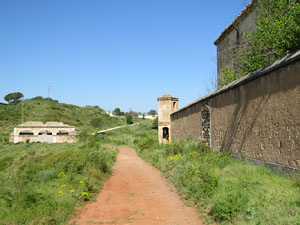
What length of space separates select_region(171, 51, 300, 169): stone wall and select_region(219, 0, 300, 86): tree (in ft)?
6.98

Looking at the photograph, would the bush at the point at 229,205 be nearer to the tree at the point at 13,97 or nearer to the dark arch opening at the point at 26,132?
the dark arch opening at the point at 26,132

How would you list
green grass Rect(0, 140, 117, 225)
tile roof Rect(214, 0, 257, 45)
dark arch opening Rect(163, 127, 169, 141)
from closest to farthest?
1. green grass Rect(0, 140, 117, 225)
2. tile roof Rect(214, 0, 257, 45)
3. dark arch opening Rect(163, 127, 169, 141)

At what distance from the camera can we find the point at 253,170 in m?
7.50

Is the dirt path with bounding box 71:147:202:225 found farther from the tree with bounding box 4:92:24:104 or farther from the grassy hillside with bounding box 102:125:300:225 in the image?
the tree with bounding box 4:92:24:104

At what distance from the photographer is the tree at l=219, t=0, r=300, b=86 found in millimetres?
9740

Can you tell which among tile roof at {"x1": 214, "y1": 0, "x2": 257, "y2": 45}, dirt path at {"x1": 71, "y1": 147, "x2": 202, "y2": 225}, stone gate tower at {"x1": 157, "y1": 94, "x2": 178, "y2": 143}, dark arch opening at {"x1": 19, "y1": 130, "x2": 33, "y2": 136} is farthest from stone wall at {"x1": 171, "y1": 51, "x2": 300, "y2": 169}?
dark arch opening at {"x1": 19, "y1": 130, "x2": 33, "y2": 136}

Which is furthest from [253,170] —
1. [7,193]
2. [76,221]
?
[7,193]

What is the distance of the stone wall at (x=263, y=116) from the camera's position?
6.70m

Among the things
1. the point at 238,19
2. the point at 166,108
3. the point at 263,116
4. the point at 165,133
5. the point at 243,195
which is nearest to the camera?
the point at 243,195

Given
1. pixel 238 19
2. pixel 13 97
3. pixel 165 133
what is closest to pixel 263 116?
pixel 238 19

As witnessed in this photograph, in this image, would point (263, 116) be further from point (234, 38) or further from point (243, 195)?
point (234, 38)

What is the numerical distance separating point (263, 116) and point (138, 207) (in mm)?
4271

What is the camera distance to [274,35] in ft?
34.4

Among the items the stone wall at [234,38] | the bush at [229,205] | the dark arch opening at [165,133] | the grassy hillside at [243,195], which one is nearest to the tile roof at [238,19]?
the stone wall at [234,38]
